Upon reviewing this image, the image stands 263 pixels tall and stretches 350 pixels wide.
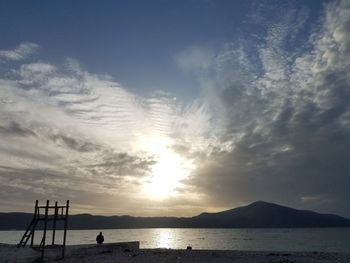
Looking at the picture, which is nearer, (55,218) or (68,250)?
(55,218)

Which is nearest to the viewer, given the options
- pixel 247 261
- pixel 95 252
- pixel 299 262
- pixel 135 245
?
pixel 299 262

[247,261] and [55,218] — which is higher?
[55,218]

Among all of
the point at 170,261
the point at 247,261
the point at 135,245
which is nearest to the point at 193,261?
the point at 170,261

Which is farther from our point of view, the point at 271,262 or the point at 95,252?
the point at 95,252

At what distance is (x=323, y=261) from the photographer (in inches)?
1312

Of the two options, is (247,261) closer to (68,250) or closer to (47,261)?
(47,261)

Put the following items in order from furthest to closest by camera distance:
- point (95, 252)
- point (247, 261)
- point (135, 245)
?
1. point (135, 245)
2. point (95, 252)
3. point (247, 261)

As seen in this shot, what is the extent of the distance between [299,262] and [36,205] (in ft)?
78.0

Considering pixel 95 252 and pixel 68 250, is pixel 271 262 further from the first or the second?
pixel 68 250

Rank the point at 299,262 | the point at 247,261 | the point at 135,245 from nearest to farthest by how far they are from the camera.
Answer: the point at 299,262 < the point at 247,261 < the point at 135,245

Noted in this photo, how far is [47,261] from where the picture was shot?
106 feet

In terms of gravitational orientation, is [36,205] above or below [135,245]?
above

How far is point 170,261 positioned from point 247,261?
6.97 m

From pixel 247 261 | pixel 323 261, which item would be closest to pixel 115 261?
pixel 247 261
